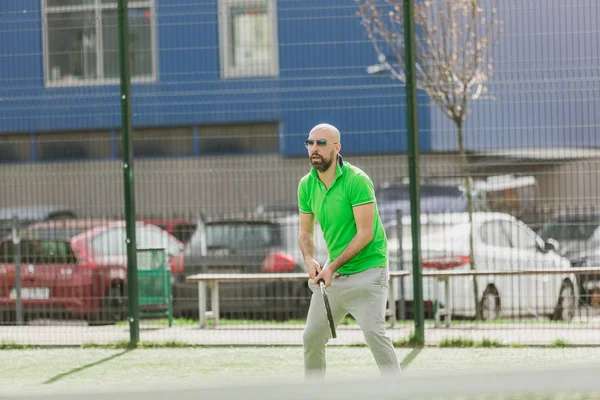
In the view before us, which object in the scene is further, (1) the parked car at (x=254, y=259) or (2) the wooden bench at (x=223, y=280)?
(1) the parked car at (x=254, y=259)

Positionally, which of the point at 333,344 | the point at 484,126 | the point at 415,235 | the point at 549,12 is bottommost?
the point at 333,344

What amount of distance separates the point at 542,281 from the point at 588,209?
0.91 metres

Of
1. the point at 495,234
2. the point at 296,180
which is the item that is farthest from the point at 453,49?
the point at 495,234

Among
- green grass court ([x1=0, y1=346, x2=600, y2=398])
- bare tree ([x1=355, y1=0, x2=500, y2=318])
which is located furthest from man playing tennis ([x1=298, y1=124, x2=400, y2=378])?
bare tree ([x1=355, y1=0, x2=500, y2=318])

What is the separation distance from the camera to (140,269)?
41.4 feet

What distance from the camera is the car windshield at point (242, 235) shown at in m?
12.2

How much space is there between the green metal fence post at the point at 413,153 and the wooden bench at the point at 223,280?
84 centimetres

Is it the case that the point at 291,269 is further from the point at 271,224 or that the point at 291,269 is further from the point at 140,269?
the point at 140,269

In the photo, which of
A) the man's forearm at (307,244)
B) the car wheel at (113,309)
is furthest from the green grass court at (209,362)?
the man's forearm at (307,244)

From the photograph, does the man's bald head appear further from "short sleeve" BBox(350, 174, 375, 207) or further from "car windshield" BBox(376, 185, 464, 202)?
"car windshield" BBox(376, 185, 464, 202)

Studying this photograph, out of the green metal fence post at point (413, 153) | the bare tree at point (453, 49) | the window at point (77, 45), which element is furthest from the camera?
the bare tree at point (453, 49)

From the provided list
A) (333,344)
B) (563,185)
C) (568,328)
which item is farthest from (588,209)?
(333,344)

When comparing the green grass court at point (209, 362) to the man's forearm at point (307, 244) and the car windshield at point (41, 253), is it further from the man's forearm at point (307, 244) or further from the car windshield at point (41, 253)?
the man's forearm at point (307, 244)

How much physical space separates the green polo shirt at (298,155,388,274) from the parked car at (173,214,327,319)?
5201 millimetres
